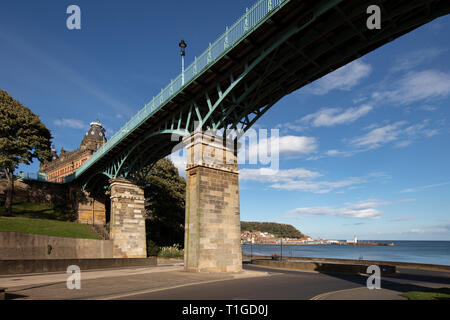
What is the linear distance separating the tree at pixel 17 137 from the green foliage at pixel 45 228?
847 centimetres

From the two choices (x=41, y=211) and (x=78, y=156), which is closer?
(x=41, y=211)

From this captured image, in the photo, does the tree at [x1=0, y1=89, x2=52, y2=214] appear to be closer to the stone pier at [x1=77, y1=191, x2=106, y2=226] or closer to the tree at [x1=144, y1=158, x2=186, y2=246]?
the stone pier at [x1=77, y1=191, x2=106, y2=226]

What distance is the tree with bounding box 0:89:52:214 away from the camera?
137 ft

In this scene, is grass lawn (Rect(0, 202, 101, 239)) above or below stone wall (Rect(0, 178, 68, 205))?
below

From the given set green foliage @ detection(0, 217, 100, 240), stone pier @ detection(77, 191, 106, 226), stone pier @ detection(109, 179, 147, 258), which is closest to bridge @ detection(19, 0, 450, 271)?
stone pier @ detection(109, 179, 147, 258)

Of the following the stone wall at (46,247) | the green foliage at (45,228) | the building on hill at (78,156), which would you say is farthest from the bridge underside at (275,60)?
the building on hill at (78,156)

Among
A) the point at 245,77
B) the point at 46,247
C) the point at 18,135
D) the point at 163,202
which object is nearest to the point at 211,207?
the point at 245,77

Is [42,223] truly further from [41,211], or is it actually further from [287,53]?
[287,53]

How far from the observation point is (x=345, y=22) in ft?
51.9

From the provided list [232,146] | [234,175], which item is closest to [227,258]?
[234,175]

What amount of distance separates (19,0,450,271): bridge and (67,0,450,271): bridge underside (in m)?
0.05

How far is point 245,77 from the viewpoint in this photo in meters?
20.2

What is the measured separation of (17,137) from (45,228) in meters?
16.0

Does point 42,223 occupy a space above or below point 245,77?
below
